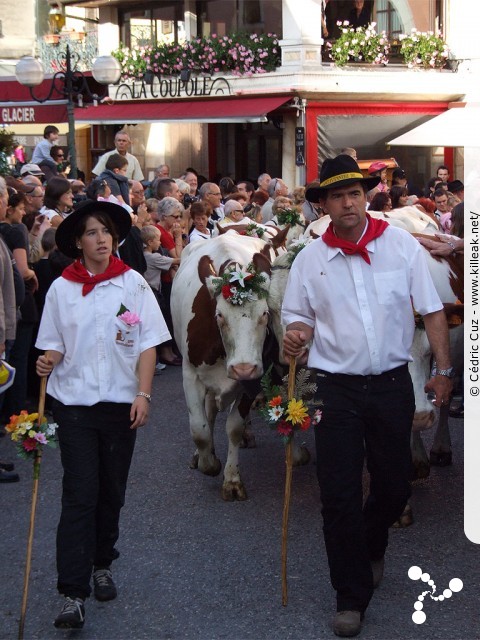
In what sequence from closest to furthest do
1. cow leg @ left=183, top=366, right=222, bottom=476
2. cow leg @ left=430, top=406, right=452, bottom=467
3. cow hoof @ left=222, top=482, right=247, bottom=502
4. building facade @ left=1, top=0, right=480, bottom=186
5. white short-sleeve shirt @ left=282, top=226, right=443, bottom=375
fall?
1. white short-sleeve shirt @ left=282, top=226, right=443, bottom=375
2. cow hoof @ left=222, top=482, right=247, bottom=502
3. cow leg @ left=183, top=366, right=222, bottom=476
4. cow leg @ left=430, top=406, right=452, bottom=467
5. building facade @ left=1, top=0, right=480, bottom=186

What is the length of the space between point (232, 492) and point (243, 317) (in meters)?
1.28

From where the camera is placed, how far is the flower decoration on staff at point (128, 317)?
5359 mm

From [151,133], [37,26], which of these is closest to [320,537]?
[151,133]

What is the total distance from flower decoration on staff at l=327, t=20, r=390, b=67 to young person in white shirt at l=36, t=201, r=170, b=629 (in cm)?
2175

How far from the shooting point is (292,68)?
25984 mm

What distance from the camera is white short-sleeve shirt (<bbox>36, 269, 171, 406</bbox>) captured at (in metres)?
5.39

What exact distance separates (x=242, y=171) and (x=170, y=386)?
19252 millimetres

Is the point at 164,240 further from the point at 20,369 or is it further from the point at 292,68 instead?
the point at 292,68

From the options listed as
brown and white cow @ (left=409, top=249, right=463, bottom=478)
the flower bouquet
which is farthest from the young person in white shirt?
the flower bouquet

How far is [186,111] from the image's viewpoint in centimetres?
2758

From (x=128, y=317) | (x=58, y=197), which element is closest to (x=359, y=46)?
(x=58, y=197)

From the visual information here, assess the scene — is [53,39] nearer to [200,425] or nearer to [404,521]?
[200,425]

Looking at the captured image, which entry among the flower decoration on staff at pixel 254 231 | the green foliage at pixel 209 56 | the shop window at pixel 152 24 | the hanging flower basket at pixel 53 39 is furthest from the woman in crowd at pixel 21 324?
the hanging flower basket at pixel 53 39

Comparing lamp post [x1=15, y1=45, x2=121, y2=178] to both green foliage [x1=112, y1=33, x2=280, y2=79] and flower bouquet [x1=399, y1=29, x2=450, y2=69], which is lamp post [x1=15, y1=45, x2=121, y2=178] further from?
flower bouquet [x1=399, y1=29, x2=450, y2=69]
